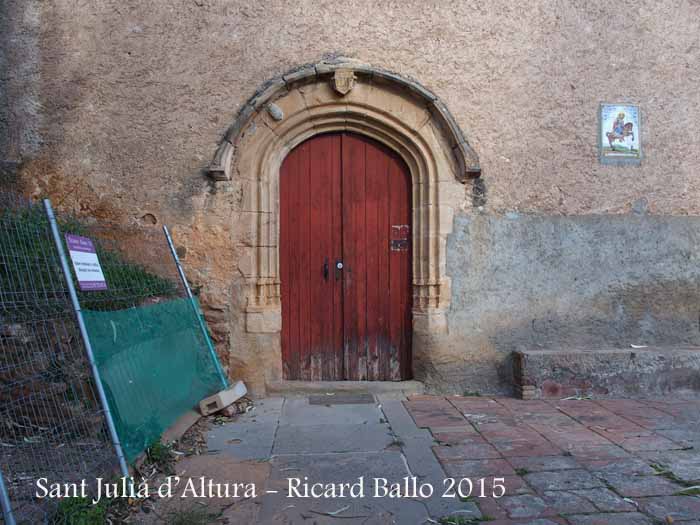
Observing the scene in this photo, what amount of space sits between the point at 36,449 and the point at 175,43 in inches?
139

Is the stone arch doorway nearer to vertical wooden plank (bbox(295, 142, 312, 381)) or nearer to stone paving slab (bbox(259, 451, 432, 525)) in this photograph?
vertical wooden plank (bbox(295, 142, 312, 381))

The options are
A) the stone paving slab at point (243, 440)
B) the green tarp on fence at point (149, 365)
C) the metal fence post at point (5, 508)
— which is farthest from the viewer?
the stone paving slab at point (243, 440)

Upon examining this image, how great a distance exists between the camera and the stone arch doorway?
4.49m

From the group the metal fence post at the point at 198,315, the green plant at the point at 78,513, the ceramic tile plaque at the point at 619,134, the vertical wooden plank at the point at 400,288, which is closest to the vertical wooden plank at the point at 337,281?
the vertical wooden plank at the point at 400,288

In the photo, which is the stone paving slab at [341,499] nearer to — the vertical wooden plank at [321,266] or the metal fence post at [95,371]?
the metal fence post at [95,371]

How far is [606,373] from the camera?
447 cm

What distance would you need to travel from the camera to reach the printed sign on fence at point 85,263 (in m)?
2.79

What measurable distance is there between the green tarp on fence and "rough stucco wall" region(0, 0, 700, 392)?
0.55m

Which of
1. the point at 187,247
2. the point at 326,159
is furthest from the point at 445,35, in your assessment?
the point at 187,247

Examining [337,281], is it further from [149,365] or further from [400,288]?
[149,365]

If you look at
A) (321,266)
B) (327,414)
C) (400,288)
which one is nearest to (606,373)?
(400,288)

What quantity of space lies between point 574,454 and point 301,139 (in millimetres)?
3407

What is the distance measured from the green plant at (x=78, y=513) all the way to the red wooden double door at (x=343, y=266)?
2.59 meters

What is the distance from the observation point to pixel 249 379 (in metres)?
4.46
